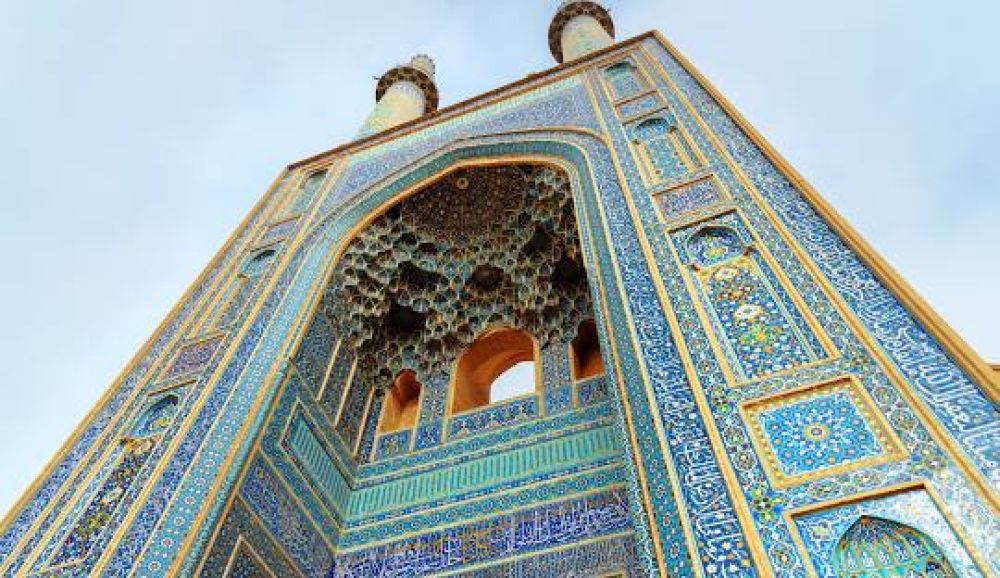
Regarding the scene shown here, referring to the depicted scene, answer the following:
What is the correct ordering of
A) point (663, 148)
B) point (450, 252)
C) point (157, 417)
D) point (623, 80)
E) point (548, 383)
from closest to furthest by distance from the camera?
point (157, 417)
point (663, 148)
point (548, 383)
point (450, 252)
point (623, 80)

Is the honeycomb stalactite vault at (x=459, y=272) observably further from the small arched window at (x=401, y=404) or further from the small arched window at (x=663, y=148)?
the small arched window at (x=663, y=148)

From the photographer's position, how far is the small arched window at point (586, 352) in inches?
242

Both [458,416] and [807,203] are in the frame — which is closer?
[807,203]

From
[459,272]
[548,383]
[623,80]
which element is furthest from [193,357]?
[623,80]

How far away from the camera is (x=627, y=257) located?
15.0 ft

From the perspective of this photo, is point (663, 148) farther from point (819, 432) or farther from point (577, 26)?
point (577, 26)

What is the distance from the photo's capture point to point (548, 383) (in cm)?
594

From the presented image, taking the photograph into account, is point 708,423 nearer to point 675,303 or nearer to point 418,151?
point 675,303

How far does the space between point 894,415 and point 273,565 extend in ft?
11.6

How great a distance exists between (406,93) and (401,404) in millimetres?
7711

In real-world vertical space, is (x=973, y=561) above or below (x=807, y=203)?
below

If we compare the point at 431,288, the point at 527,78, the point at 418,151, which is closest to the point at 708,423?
the point at 431,288

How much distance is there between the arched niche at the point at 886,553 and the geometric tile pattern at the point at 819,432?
0.28 metres

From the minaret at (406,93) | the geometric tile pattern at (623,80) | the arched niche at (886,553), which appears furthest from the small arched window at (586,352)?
the minaret at (406,93)
